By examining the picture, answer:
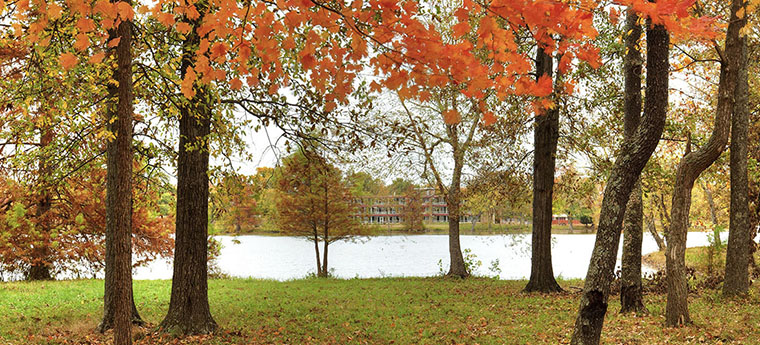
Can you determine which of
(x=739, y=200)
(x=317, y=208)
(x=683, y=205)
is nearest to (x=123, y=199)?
(x=683, y=205)

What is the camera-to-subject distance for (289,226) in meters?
22.3

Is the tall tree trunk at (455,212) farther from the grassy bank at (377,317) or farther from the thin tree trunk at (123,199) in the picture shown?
the thin tree trunk at (123,199)

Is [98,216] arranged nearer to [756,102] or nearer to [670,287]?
[670,287]

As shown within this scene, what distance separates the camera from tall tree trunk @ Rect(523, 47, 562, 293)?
40.2 feet

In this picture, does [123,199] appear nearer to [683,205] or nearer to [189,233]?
[189,233]

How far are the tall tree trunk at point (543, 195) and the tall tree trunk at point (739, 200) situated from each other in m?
3.65

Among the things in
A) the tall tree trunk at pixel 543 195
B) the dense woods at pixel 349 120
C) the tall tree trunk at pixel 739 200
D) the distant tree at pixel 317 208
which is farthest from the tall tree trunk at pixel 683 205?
the distant tree at pixel 317 208

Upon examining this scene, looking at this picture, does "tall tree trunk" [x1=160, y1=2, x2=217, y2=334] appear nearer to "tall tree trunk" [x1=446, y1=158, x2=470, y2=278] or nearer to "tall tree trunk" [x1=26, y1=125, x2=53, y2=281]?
"tall tree trunk" [x1=26, y1=125, x2=53, y2=281]

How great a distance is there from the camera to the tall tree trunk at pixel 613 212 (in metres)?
5.30

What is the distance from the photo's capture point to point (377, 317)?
9.50 m

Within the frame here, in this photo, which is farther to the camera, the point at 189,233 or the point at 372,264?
the point at 372,264

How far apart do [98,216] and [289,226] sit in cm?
828

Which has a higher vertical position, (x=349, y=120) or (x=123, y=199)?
(x=349, y=120)

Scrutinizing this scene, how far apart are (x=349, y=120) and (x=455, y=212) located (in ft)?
34.3
